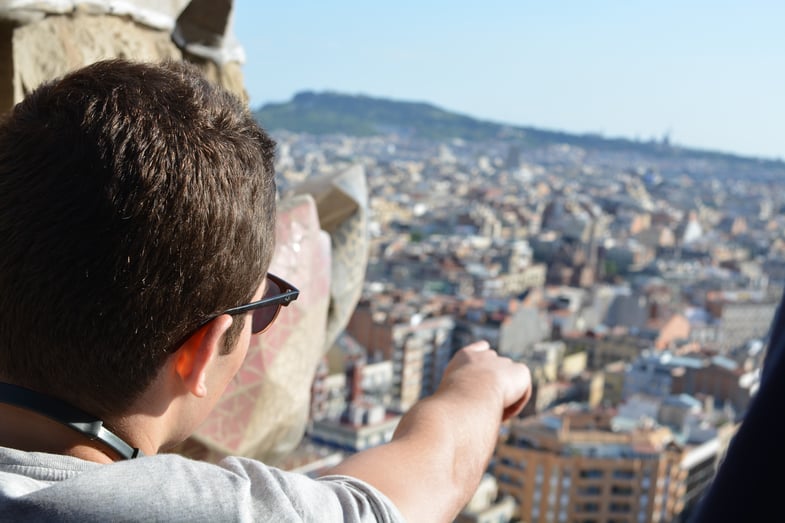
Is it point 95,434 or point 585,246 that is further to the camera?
point 585,246

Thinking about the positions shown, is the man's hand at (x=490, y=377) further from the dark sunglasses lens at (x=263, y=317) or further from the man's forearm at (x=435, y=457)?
the dark sunglasses lens at (x=263, y=317)

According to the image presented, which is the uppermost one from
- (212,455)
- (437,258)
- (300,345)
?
(300,345)

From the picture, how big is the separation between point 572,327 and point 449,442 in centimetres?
1745

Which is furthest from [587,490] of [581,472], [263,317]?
[263,317]

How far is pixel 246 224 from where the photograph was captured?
0.51 meters

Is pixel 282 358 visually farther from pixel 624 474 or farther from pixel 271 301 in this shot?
pixel 624 474

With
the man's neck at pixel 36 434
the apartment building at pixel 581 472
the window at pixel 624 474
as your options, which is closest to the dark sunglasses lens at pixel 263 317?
the man's neck at pixel 36 434

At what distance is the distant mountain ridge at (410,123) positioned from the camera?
58.0m

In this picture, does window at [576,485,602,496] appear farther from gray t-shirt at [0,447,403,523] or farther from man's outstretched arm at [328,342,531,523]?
gray t-shirt at [0,447,403,523]

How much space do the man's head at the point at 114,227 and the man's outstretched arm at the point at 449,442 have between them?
0.13m

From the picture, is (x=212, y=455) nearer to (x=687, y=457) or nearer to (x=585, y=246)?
(x=687, y=457)

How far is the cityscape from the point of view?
10211 mm

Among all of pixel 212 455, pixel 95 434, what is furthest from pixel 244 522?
pixel 212 455

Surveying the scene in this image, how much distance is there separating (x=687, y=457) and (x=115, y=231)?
1083 centimetres
